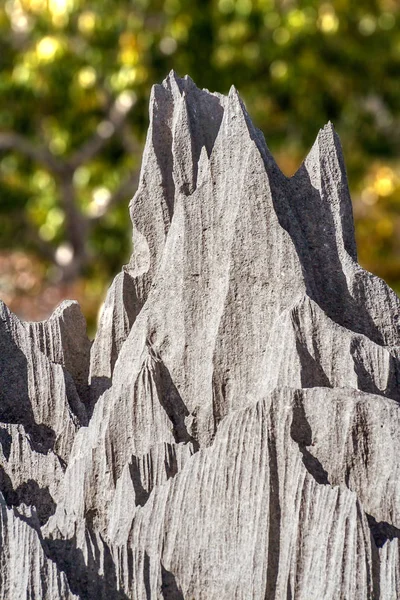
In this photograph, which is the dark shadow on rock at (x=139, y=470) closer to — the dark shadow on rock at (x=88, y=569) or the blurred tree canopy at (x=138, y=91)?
the dark shadow on rock at (x=88, y=569)

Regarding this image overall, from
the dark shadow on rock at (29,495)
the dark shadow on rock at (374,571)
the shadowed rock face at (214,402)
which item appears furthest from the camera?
the dark shadow on rock at (29,495)

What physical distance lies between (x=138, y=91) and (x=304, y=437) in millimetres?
9478

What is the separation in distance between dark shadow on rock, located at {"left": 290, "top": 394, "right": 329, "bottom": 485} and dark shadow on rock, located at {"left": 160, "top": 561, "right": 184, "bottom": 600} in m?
0.46

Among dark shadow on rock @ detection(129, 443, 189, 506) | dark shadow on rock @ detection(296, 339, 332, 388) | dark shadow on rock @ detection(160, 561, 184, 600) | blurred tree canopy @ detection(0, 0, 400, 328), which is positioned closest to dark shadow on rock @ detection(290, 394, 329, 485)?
dark shadow on rock @ detection(296, 339, 332, 388)

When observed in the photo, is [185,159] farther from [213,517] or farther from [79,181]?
[79,181]

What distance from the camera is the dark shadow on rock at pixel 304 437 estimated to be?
2.16 m

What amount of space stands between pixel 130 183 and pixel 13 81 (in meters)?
2.11

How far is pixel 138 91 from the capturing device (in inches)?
437

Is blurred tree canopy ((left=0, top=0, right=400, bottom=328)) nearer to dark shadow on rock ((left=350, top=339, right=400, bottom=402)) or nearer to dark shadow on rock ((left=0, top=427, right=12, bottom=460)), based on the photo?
dark shadow on rock ((left=0, top=427, right=12, bottom=460))

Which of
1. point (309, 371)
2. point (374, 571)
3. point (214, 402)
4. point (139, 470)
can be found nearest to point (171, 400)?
point (214, 402)

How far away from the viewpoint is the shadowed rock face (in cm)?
212

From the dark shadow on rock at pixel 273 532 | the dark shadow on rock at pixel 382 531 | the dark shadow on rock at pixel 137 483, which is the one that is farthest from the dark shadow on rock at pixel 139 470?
the dark shadow on rock at pixel 382 531

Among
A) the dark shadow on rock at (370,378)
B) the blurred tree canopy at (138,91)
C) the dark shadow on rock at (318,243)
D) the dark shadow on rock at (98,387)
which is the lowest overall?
the dark shadow on rock at (370,378)

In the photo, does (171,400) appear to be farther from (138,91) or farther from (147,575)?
(138,91)
